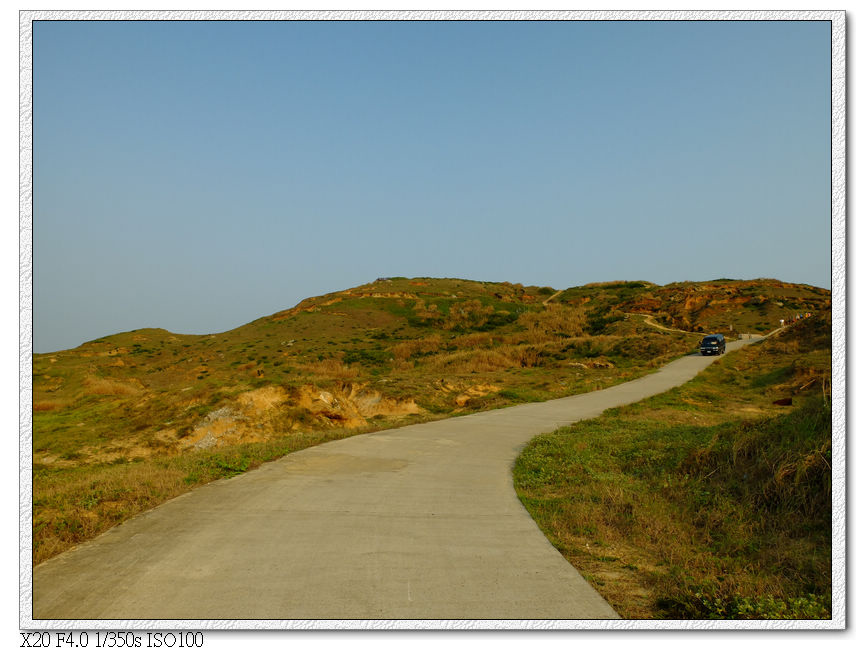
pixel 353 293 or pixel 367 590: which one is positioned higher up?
pixel 353 293

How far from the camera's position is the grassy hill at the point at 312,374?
932 cm

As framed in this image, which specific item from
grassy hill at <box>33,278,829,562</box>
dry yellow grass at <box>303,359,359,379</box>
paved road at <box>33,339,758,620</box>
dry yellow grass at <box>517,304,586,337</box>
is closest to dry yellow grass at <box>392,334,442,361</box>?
grassy hill at <box>33,278,829,562</box>

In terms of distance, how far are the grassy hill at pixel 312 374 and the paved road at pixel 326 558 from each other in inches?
33.6

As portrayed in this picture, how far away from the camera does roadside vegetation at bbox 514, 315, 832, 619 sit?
4422 millimetres

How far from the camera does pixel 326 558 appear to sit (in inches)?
197

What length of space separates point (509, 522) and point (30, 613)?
14.8ft

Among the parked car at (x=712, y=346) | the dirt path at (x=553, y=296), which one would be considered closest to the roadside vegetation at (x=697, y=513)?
the parked car at (x=712, y=346)

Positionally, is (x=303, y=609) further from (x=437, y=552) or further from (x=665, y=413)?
(x=665, y=413)

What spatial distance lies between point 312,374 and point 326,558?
20956 millimetres

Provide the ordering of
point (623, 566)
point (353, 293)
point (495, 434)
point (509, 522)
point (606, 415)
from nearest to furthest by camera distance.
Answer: point (623, 566)
point (509, 522)
point (495, 434)
point (606, 415)
point (353, 293)

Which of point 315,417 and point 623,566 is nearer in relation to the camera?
point 623,566

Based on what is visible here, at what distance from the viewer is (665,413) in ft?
58.1

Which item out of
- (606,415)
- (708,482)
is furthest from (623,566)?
(606,415)

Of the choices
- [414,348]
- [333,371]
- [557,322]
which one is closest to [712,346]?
[414,348]
